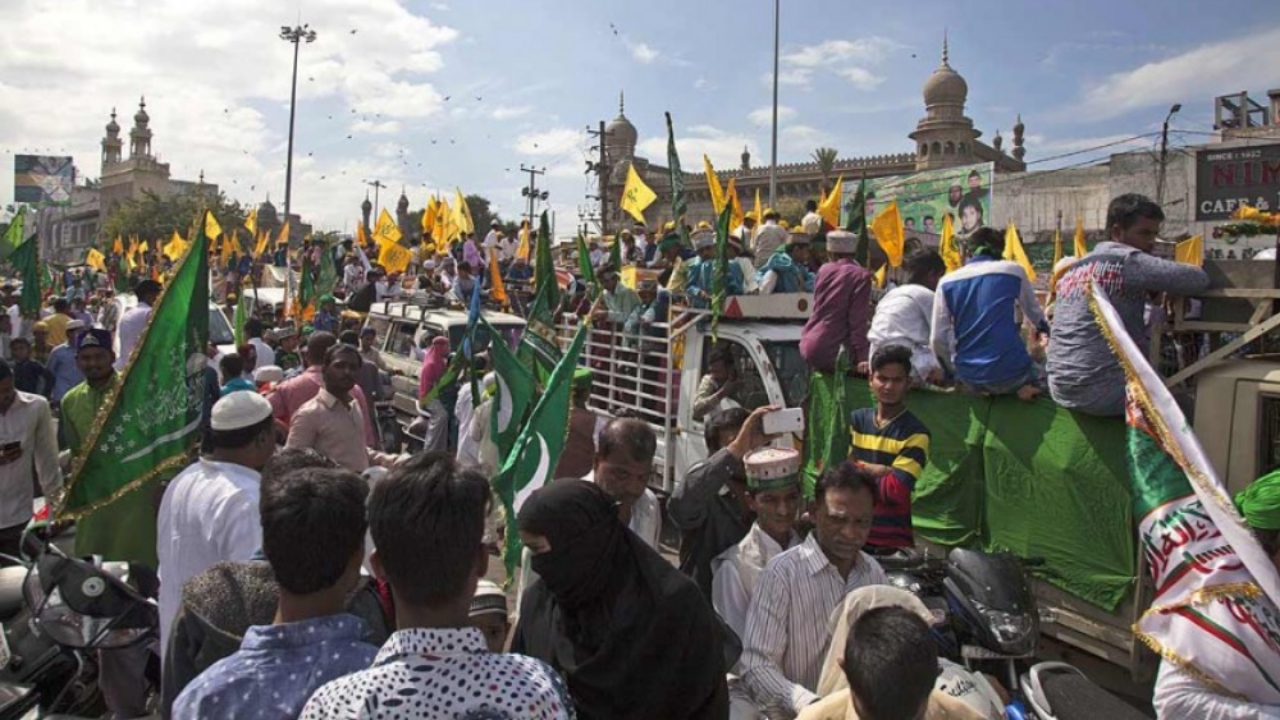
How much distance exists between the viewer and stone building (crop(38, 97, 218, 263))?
8888cm

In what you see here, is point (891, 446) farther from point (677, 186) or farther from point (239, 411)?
point (677, 186)

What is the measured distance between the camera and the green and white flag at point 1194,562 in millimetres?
2562

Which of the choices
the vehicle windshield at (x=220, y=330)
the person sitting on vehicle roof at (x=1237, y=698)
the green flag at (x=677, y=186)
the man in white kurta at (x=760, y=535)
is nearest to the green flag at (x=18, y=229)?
the vehicle windshield at (x=220, y=330)

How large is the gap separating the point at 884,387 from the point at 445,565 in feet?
9.35

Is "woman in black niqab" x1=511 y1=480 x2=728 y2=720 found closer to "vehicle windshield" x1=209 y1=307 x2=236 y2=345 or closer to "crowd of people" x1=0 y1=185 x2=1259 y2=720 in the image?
"crowd of people" x1=0 y1=185 x2=1259 y2=720

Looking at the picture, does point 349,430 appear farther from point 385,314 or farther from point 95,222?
point 95,222

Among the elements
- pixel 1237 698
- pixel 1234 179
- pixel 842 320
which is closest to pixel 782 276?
pixel 842 320

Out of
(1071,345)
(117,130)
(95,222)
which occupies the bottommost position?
(1071,345)

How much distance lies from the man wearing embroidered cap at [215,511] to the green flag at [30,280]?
11.3 meters

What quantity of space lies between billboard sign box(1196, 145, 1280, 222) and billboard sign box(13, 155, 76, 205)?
83760mm

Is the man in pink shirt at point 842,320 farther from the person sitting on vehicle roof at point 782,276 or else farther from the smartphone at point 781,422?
the smartphone at point 781,422

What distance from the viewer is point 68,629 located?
347 cm

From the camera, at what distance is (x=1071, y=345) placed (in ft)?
12.7

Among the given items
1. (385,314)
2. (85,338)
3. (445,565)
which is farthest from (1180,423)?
(385,314)
